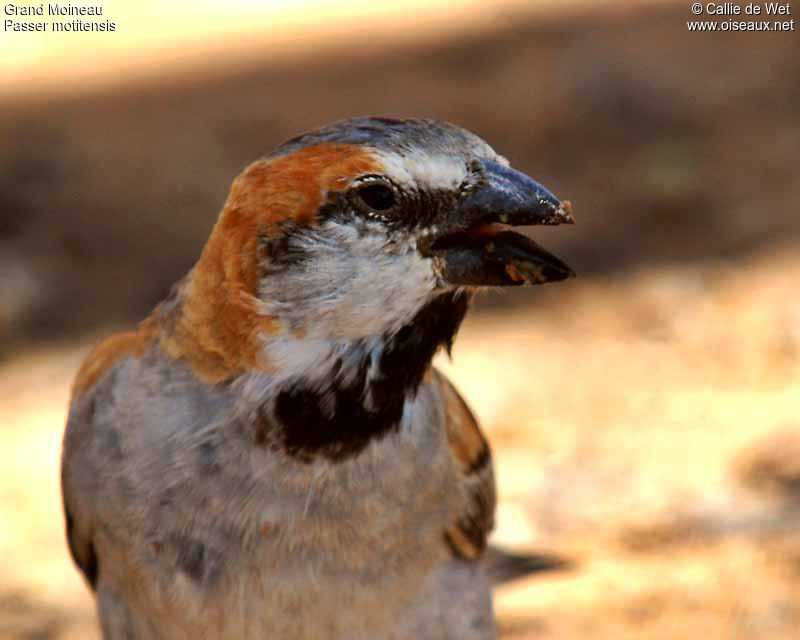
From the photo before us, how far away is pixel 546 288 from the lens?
24.0 ft

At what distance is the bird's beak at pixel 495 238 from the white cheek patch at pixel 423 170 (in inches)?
2.6

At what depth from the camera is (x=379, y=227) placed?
3.29 m

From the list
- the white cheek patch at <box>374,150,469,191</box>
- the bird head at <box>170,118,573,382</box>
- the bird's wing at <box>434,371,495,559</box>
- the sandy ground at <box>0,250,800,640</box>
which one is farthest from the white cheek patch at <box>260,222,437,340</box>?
the sandy ground at <box>0,250,800,640</box>

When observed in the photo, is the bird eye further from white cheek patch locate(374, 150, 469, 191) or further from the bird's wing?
the bird's wing

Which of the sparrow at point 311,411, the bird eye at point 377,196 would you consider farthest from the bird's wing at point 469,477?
the bird eye at point 377,196

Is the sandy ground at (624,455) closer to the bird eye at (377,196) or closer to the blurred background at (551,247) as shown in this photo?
the blurred background at (551,247)

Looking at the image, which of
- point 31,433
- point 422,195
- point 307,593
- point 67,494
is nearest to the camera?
point 422,195

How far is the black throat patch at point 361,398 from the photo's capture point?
11.4 feet

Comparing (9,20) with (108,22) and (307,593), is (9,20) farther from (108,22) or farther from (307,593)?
(307,593)

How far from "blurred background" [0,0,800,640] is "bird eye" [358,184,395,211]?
2573mm

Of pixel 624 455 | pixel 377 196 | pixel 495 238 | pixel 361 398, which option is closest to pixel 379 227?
pixel 377 196

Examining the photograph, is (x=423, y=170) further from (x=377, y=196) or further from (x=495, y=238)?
(x=495, y=238)

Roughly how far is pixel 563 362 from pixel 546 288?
634 mm

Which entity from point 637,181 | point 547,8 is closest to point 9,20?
point 547,8
